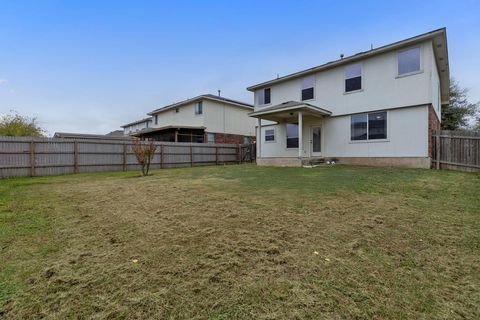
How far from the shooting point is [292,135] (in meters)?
16.5

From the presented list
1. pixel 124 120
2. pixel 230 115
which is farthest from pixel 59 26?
pixel 124 120

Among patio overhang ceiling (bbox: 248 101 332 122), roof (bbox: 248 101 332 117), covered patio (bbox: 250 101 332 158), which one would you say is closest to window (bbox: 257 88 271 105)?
covered patio (bbox: 250 101 332 158)

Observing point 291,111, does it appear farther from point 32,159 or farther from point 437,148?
point 32,159

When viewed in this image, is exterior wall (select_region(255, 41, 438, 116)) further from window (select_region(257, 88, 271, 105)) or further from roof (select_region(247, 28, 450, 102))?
window (select_region(257, 88, 271, 105))

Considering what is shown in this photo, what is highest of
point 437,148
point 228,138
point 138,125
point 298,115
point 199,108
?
point 138,125

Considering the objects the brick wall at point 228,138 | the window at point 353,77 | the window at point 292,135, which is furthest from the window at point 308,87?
the brick wall at point 228,138

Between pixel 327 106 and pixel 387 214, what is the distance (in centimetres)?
1087

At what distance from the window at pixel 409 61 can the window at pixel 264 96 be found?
7938mm

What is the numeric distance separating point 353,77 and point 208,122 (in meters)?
13.7

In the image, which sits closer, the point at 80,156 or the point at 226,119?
the point at 80,156

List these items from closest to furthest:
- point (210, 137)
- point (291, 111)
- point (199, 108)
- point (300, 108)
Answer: point (300, 108) < point (291, 111) < point (199, 108) < point (210, 137)

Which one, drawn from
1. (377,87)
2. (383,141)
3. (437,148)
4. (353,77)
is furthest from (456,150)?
(353,77)

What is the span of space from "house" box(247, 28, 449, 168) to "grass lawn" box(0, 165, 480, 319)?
7037 mm

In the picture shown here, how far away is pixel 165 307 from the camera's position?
2.12 meters
